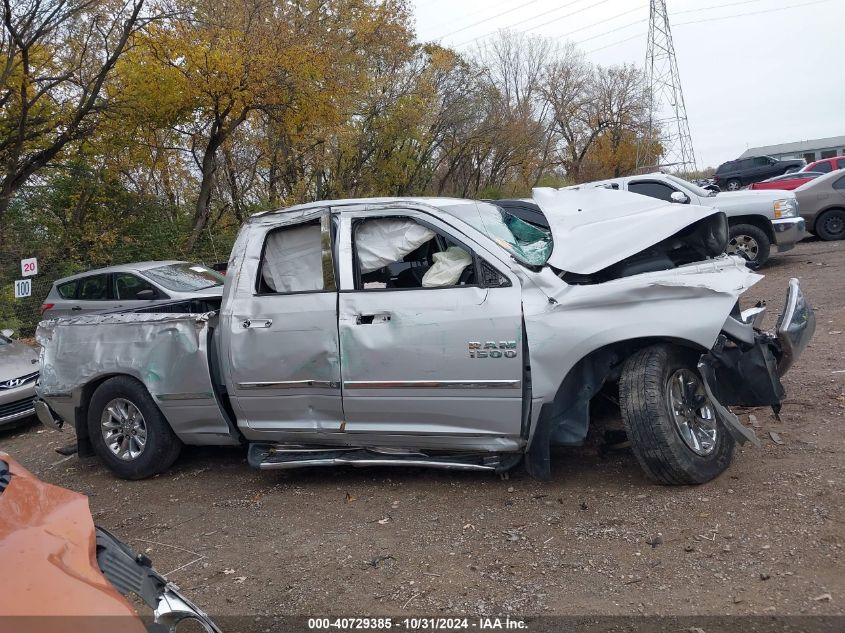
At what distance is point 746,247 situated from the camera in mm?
12547

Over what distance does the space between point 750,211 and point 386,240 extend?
912cm

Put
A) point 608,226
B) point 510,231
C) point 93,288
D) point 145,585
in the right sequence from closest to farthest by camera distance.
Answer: point 145,585
point 608,226
point 510,231
point 93,288

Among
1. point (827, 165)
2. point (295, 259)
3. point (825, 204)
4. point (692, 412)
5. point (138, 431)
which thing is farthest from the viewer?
point (827, 165)

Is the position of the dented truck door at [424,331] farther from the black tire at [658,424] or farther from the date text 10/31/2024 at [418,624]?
the date text 10/31/2024 at [418,624]

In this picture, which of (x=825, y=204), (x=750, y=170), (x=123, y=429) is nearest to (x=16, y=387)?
(x=123, y=429)

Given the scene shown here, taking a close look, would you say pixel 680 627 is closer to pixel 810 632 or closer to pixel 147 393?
pixel 810 632

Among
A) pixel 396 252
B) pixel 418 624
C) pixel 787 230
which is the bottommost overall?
pixel 418 624

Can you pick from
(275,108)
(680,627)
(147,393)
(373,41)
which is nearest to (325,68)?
(275,108)

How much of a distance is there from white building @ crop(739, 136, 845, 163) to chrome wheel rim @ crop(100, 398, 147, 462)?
7150 centimetres

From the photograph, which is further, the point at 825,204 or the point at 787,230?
the point at 825,204

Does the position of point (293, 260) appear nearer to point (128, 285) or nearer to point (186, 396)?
point (186, 396)

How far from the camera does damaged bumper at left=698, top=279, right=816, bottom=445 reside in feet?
14.5

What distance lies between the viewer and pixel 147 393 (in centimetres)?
579

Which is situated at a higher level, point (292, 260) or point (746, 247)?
point (292, 260)
